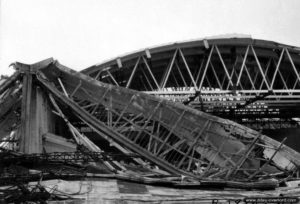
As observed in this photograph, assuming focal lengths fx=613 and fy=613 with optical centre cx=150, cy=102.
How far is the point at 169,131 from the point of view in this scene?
36281 millimetres

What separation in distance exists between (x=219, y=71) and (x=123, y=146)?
57.2 ft

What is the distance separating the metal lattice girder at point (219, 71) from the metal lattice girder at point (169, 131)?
7.62 meters

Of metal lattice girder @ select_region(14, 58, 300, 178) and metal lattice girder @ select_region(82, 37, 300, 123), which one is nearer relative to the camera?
metal lattice girder @ select_region(14, 58, 300, 178)

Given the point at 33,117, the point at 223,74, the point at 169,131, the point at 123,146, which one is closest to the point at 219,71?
the point at 223,74

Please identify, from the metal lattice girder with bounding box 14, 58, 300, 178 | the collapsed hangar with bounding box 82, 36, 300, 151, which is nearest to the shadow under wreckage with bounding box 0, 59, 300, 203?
the metal lattice girder with bounding box 14, 58, 300, 178

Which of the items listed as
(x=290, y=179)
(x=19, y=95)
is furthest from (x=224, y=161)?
(x=19, y=95)

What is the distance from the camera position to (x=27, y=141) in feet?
113

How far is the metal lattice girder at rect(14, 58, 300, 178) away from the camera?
112 feet

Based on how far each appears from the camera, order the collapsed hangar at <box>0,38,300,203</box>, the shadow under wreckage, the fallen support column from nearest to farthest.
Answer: the shadow under wreckage < the collapsed hangar at <box>0,38,300,203</box> < the fallen support column

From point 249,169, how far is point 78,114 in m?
11.0

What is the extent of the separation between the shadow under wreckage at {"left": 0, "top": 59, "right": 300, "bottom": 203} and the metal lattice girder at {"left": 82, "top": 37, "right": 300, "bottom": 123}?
7489 mm

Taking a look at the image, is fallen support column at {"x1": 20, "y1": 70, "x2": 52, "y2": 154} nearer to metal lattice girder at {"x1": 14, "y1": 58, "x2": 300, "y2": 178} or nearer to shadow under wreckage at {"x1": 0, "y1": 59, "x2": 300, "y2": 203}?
shadow under wreckage at {"x1": 0, "y1": 59, "x2": 300, "y2": 203}

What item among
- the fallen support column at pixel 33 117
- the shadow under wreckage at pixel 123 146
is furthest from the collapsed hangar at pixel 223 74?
the fallen support column at pixel 33 117

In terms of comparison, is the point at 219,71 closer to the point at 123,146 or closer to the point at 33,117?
the point at 123,146
